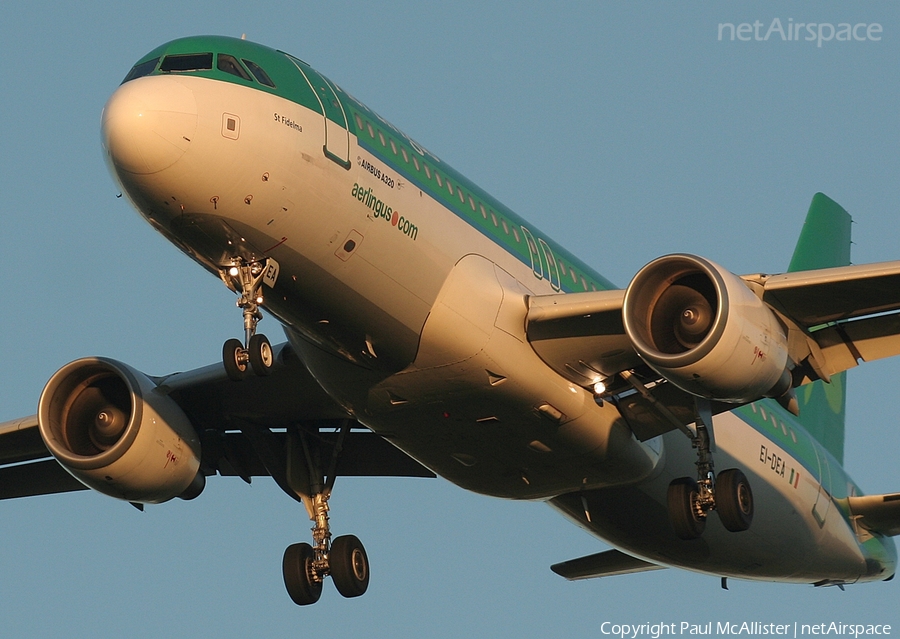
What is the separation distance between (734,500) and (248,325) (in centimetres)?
863

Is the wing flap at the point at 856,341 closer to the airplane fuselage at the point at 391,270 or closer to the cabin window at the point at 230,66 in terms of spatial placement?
the airplane fuselage at the point at 391,270

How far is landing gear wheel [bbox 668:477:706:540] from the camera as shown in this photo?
86.2 ft

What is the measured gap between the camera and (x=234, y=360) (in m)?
21.8

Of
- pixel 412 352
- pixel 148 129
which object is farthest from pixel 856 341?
pixel 148 129

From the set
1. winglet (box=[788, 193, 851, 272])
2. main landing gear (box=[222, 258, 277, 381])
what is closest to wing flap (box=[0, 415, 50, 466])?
main landing gear (box=[222, 258, 277, 381])

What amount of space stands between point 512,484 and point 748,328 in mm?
5927

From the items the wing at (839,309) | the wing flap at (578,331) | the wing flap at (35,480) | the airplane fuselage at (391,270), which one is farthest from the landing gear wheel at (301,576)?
the wing at (839,309)

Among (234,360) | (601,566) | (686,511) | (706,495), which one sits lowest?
(686,511)

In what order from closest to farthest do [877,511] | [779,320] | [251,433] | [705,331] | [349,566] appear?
[705,331] → [779,320] → [349,566] → [251,433] → [877,511]

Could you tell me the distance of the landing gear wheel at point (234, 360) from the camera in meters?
21.8

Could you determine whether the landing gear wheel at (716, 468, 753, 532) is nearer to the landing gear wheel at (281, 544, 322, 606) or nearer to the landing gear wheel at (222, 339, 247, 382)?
the landing gear wheel at (281, 544, 322, 606)

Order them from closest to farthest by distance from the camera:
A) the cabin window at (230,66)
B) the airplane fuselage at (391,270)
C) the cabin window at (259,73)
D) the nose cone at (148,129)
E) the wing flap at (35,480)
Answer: the nose cone at (148,129) < the airplane fuselage at (391,270) < the cabin window at (230,66) < the cabin window at (259,73) < the wing flap at (35,480)

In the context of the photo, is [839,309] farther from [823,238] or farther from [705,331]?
[823,238]

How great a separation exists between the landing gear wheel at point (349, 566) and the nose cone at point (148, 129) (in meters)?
9.18
